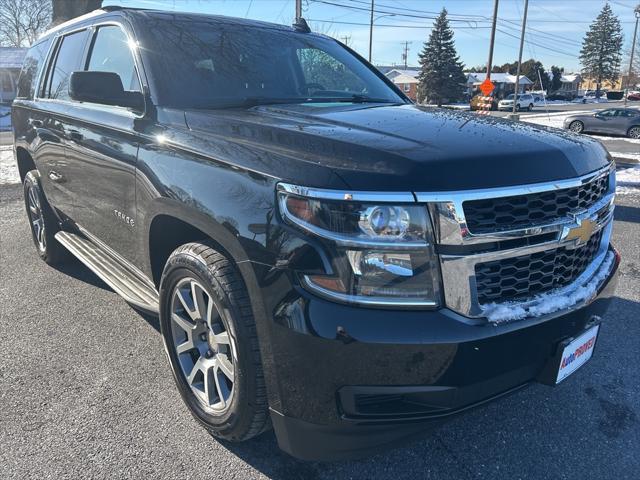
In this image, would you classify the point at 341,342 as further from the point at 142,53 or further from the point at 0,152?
the point at 0,152

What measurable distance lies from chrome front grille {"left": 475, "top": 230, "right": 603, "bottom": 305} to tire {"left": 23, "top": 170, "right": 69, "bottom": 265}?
12.8 feet

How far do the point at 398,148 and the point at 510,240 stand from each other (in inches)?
21.1

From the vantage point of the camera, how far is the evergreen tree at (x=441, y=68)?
58312 mm

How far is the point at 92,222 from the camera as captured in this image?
3.50 meters

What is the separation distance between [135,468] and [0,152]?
14.8m

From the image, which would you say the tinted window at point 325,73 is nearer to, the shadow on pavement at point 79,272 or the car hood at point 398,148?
the car hood at point 398,148

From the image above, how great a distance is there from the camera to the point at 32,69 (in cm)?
494

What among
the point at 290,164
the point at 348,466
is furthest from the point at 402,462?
the point at 290,164

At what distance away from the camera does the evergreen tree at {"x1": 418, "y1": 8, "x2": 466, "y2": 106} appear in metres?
58.3

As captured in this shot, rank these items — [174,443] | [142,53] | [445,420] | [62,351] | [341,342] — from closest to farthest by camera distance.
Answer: [341,342]
[445,420]
[174,443]
[142,53]
[62,351]

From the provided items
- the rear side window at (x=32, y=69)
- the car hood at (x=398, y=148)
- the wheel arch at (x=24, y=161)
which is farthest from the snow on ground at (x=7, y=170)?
the car hood at (x=398, y=148)

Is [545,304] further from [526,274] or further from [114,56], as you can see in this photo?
[114,56]

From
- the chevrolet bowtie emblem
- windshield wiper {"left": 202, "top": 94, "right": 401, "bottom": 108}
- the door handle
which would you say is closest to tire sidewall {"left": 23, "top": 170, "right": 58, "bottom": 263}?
the door handle

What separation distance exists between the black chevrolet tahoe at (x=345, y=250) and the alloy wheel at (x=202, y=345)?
0.03 ft
